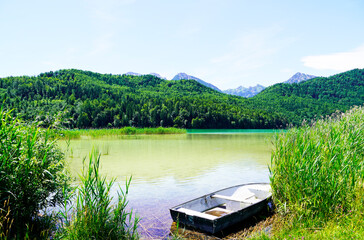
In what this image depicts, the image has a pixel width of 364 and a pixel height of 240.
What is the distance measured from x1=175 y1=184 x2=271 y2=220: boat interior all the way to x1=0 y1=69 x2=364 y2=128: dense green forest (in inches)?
2332

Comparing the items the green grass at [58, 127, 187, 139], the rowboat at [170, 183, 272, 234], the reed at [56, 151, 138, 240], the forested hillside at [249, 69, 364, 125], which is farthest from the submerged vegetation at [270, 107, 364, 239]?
the forested hillside at [249, 69, 364, 125]

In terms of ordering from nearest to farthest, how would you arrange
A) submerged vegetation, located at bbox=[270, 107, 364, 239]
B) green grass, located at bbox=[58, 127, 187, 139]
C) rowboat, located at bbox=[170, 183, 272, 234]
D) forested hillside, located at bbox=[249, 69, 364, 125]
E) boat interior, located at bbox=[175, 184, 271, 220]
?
submerged vegetation, located at bbox=[270, 107, 364, 239] → rowboat, located at bbox=[170, 183, 272, 234] → boat interior, located at bbox=[175, 184, 271, 220] → green grass, located at bbox=[58, 127, 187, 139] → forested hillside, located at bbox=[249, 69, 364, 125]

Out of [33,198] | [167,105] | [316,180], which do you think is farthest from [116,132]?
[167,105]

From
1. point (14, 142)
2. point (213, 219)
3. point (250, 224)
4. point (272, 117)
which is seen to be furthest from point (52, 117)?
point (272, 117)

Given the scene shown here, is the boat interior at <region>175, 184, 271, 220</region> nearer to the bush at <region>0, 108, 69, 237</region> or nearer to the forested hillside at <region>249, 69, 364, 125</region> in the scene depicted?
the bush at <region>0, 108, 69, 237</region>

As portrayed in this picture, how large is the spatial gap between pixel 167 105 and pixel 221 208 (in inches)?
3571

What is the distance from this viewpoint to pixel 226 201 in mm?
8625

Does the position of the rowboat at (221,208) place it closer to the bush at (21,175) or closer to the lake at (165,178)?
the lake at (165,178)

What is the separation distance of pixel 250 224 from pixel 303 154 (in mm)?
2509

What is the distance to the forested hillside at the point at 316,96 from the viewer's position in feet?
382

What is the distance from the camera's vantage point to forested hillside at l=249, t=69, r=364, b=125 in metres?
116

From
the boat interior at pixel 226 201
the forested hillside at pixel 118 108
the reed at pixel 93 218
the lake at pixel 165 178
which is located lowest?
the lake at pixel 165 178

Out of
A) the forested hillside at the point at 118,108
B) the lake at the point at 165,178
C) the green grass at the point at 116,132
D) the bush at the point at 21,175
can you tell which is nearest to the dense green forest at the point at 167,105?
the forested hillside at the point at 118,108

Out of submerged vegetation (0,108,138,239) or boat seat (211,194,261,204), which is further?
boat seat (211,194,261,204)
